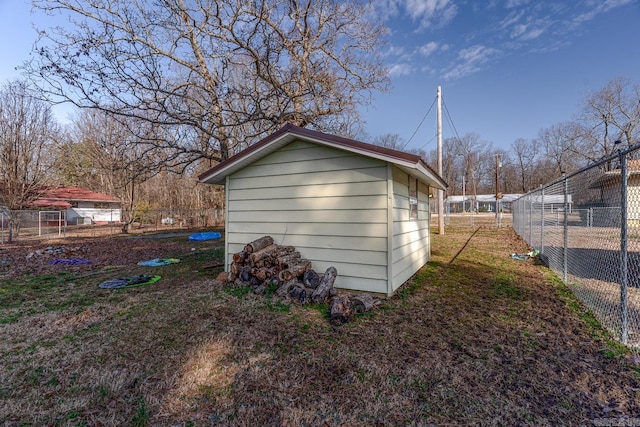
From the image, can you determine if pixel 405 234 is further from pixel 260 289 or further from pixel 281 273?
pixel 260 289

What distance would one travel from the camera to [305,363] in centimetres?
257

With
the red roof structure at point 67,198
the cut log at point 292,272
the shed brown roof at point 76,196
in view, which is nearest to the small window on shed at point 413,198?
the cut log at point 292,272

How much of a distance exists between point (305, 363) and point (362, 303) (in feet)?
4.87

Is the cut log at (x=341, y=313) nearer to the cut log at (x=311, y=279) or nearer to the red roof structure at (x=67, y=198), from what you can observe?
the cut log at (x=311, y=279)

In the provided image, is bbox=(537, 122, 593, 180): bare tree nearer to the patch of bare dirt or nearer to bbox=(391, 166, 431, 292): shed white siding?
bbox=(391, 166, 431, 292): shed white siding

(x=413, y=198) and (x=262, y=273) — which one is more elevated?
(x=413, y=198)

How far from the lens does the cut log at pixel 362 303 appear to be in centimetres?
384

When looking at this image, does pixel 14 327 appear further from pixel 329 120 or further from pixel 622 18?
pixel 622 18

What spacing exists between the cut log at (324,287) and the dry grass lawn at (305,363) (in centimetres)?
29

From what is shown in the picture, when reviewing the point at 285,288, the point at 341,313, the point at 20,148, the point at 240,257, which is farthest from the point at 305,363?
the point at 20,148

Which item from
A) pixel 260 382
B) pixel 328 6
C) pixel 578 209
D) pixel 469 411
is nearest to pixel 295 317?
pixel 260 382

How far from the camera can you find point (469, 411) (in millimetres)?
1945

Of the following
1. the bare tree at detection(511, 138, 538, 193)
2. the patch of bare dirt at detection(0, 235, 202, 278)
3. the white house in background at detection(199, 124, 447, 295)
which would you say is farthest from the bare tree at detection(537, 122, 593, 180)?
the patch of bare dirt at detection(0, 235, 202, 278)

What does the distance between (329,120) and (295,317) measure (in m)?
7.86
